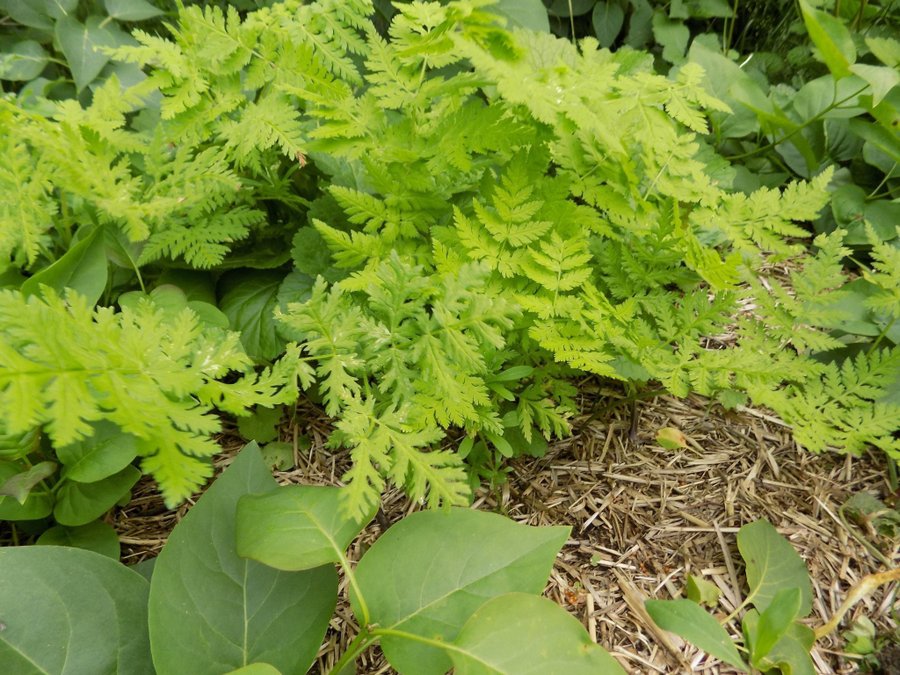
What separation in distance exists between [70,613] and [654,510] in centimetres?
112

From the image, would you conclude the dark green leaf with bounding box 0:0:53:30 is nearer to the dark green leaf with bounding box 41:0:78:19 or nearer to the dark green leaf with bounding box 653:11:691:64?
the dark green leaf with bounding box 41:0:78:19

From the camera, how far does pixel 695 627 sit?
103 centimetres

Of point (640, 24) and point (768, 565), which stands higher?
point (640, 24)

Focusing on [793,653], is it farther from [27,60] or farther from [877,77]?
[27,60]

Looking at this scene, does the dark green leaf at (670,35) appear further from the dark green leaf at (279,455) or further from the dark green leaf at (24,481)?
the dark green leaf at (24,481)

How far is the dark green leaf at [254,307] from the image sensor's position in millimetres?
1331

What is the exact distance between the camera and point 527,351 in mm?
1228

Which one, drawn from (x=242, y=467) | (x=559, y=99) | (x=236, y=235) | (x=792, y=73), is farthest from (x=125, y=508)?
(x=792, y=73)

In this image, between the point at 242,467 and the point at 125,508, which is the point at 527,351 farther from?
the point at 125,508

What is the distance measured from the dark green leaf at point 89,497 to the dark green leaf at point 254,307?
13.6 inches

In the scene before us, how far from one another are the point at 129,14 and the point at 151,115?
640 millimetres

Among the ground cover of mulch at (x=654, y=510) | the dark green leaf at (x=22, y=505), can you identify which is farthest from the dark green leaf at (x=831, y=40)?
the dark green leaf at (x=22, y=505)

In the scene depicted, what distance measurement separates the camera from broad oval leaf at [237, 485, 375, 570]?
0.94 metres

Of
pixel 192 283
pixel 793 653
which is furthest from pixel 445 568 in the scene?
pixel 192 283
